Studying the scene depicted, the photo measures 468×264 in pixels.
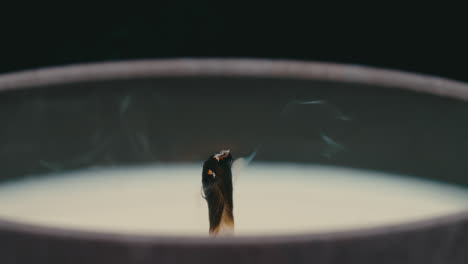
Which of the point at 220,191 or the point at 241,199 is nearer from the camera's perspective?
the point at 220,191

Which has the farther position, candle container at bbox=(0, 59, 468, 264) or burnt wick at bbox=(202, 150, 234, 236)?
candle container at bbox=(0, 59, 468, 264)

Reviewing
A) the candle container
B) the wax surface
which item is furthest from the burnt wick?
the candle container

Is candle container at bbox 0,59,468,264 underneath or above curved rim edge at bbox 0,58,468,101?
underneath

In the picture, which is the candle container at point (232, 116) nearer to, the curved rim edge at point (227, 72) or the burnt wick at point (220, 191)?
the curved rim edge at point (227, 72)

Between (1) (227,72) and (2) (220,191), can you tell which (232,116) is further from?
(2) (220,191)

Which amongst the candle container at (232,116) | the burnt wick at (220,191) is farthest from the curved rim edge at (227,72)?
the burnt wick at (220,191)

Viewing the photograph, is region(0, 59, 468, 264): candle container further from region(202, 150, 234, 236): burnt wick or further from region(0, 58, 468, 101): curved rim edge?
region(202, 150, 234, 236): burnt wick

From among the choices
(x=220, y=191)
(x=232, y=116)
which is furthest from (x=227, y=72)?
(x=220, y=191)
